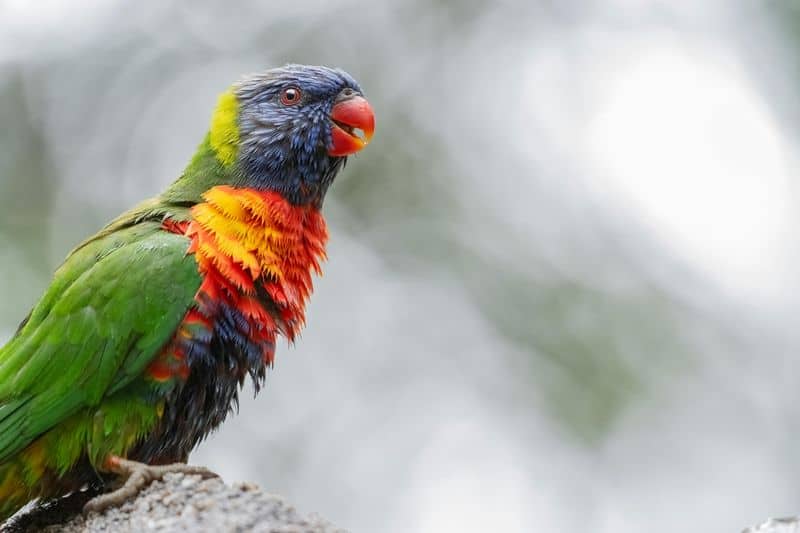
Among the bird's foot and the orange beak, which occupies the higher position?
the orange beak

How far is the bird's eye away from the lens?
412 cm

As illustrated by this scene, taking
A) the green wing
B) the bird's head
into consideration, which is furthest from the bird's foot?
the bird's head

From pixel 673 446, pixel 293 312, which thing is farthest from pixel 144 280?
pixel 673 446

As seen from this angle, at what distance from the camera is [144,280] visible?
10.7 ft

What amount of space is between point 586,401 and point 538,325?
2.46ft

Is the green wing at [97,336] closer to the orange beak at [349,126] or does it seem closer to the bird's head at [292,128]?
the bird's head at [292,128]

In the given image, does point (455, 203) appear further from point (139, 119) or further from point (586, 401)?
point (139, 119)

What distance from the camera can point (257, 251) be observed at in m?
3.53

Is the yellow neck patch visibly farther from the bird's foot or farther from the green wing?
the bird's foot

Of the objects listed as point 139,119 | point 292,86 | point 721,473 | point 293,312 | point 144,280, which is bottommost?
point 144,280

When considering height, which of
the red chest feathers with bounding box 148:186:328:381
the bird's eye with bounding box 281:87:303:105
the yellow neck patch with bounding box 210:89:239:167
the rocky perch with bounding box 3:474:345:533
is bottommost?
the rocky perch with bounding box 3:474:345:533

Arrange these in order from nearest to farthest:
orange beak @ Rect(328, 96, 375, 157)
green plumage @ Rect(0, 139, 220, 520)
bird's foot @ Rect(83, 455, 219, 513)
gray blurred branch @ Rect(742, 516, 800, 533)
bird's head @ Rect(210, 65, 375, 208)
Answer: gray blurred branch @ Rect(742, 516, 800, 533)
bird's foot @ Rect(83, 455, 219, 513)
green plumage @ Rect(0, 139, 220, 520)
bird's head @ Rect(210, 65, 375, 208)
orange beak @ Rect(328, 96, 375, 157)

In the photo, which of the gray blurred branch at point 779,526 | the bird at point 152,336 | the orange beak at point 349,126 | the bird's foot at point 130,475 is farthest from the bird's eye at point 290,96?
the gray blurred branch at point 779,526

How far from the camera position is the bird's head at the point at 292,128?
3896 mm
